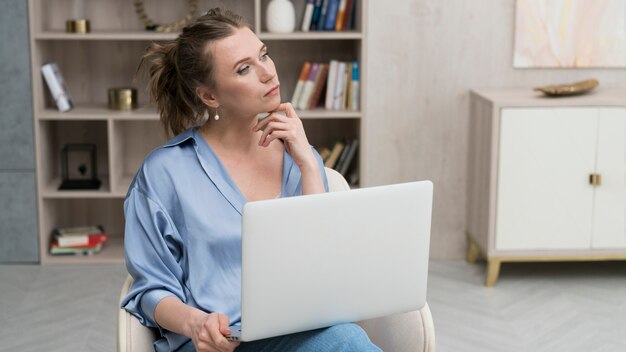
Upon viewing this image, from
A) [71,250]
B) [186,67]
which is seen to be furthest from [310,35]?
[186,67]

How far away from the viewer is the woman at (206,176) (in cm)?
199

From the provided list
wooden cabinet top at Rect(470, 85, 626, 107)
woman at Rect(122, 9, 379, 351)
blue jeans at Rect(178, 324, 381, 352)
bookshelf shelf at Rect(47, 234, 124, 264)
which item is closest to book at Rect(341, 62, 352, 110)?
wooden cabinet top at Rect(470, 85, 626, 107)

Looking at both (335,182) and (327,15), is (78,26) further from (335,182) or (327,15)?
(335,182)

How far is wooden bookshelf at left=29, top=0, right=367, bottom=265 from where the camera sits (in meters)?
4.02

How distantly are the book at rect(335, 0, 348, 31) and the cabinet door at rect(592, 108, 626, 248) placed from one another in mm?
1115

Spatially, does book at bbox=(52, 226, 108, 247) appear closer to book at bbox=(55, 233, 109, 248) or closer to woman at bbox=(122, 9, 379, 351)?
book at bbox=(55, 233, 109, 248)

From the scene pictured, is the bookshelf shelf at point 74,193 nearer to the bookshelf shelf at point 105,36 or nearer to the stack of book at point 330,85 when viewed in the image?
the bookshelf shelf at point 105,36

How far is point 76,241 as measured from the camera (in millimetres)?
4207

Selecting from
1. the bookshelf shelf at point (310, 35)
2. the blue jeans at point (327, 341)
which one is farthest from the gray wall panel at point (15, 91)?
the blue jeans at point (327, 341)

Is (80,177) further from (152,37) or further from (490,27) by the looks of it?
(490,27)

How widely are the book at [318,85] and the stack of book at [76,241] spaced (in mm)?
1089

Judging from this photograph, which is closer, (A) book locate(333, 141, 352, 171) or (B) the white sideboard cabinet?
(B) the white sideboard cabinet

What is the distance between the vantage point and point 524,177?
3762mm

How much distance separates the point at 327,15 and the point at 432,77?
1.68 feet
